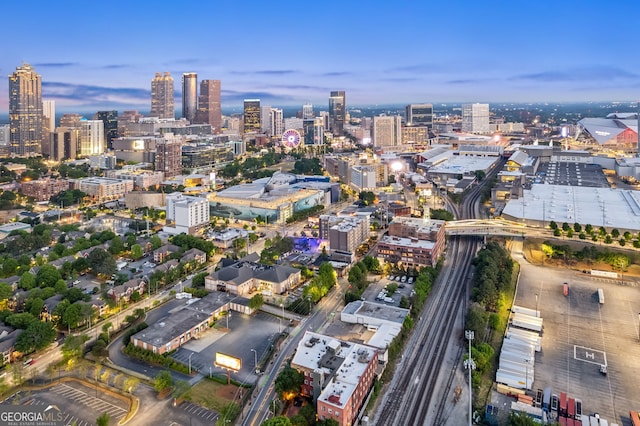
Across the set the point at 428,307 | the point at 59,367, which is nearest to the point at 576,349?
the point at 428,307

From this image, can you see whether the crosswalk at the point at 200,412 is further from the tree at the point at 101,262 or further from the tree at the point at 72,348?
the tree at the point at 101,262

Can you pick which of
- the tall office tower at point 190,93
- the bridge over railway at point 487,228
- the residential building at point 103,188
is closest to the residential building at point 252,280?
the bridge over railway at point 487,228

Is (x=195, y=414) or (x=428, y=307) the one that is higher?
(x=428, y=307)

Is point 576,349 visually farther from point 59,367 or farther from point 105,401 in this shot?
point 59,367

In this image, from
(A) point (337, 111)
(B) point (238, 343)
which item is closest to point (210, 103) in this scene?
(A) point (337, 111)

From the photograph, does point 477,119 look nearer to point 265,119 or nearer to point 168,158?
point 265,119

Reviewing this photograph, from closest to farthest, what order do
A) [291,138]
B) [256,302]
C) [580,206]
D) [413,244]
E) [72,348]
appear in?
[72,348] → [256,302] → [413,244] → [580,206] → [291,138]

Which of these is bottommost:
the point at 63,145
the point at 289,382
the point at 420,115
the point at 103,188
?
the point at 289,382
